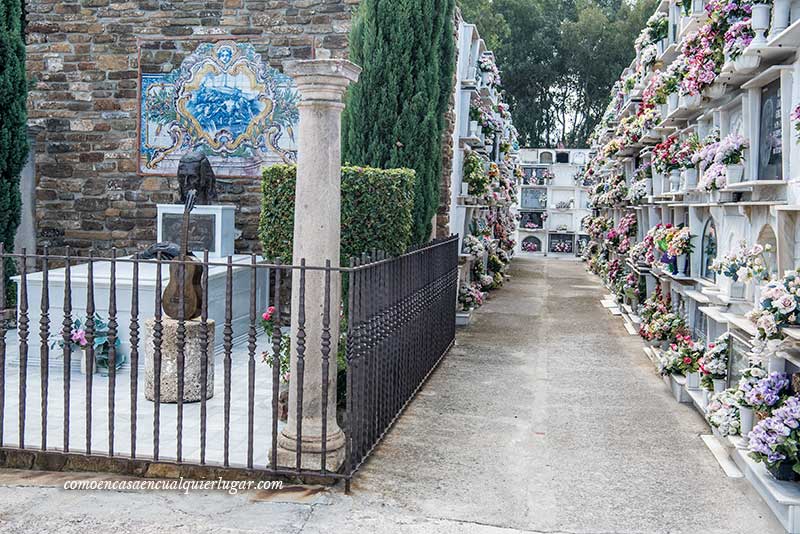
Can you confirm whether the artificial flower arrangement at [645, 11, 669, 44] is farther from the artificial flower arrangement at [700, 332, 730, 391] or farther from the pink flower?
the pink flower

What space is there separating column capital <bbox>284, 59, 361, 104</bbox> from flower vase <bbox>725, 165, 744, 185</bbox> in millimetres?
2923

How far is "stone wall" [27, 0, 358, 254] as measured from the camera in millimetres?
11320

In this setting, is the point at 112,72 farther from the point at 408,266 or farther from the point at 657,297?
the point at 657,297

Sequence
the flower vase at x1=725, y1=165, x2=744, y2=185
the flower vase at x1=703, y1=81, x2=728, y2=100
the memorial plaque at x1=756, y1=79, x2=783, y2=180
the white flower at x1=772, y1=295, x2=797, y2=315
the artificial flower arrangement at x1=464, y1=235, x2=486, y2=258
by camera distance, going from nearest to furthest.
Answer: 1. the white flower at x1=772, y1=295, x2=797, y2=315
2. the memorial plaque at x1=756, y1=79, x2=783, y2=180
3. the flower vase at x1=725, y1=165, x2=744, y2=185
4. the flower vase at x1=703, y1=81, x2=728, y2=100
5. the artificial flower arrangement at x1=464, y1=235, x2=486, y2=258

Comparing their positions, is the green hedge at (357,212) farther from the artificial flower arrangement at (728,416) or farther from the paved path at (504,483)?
the artificial flower arrangement at (728,416)

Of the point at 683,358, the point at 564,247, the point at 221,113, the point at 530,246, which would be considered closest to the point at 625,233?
→ the point at 683,358

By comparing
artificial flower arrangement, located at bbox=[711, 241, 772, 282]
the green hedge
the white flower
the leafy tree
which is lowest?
the white flower

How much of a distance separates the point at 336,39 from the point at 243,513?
7.90 m

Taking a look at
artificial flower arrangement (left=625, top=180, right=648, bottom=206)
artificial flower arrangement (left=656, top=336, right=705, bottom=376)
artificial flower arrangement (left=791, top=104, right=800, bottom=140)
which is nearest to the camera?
artificial flower arrangement (left=791, top=104, right=800, bottom=140)

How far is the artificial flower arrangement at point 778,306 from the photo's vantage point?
4.23 meters

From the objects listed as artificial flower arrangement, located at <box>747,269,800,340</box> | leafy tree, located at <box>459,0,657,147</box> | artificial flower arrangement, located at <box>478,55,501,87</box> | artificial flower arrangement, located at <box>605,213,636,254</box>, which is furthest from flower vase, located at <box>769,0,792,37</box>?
leafy tree, located at <box>459,0,657,147</box>

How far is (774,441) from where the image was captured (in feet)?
14.5

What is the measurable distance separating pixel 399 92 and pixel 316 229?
4022 millimetres

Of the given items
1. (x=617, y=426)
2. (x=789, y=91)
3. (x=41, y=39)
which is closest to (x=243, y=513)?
(x=617, y=426)
